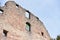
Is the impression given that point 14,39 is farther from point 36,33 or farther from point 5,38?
point 36,33

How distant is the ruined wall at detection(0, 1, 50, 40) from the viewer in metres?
18.5

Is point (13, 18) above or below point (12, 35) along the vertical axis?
above

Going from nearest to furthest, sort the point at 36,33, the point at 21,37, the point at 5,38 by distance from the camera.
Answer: the point at 5,38 → the point at 21,37 → the point at 36,33

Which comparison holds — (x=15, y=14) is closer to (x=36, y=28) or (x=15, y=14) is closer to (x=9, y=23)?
(x=9, y=23)

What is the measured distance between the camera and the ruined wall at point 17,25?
18.5 metres

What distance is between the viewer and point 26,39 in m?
20.1

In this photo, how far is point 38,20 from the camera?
2277 centimetres

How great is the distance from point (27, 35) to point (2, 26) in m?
3.11

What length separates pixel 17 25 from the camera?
65.4 feet

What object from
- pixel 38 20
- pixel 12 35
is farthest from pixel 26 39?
pixel 38 20

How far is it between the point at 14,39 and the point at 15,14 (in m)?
2.65

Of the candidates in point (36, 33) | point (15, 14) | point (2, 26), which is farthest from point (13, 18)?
point (36, 33)

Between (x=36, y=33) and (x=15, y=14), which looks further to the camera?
(x=36, y=33)

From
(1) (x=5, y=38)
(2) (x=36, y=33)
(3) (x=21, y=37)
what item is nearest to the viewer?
(1) (x=5, y=38)
